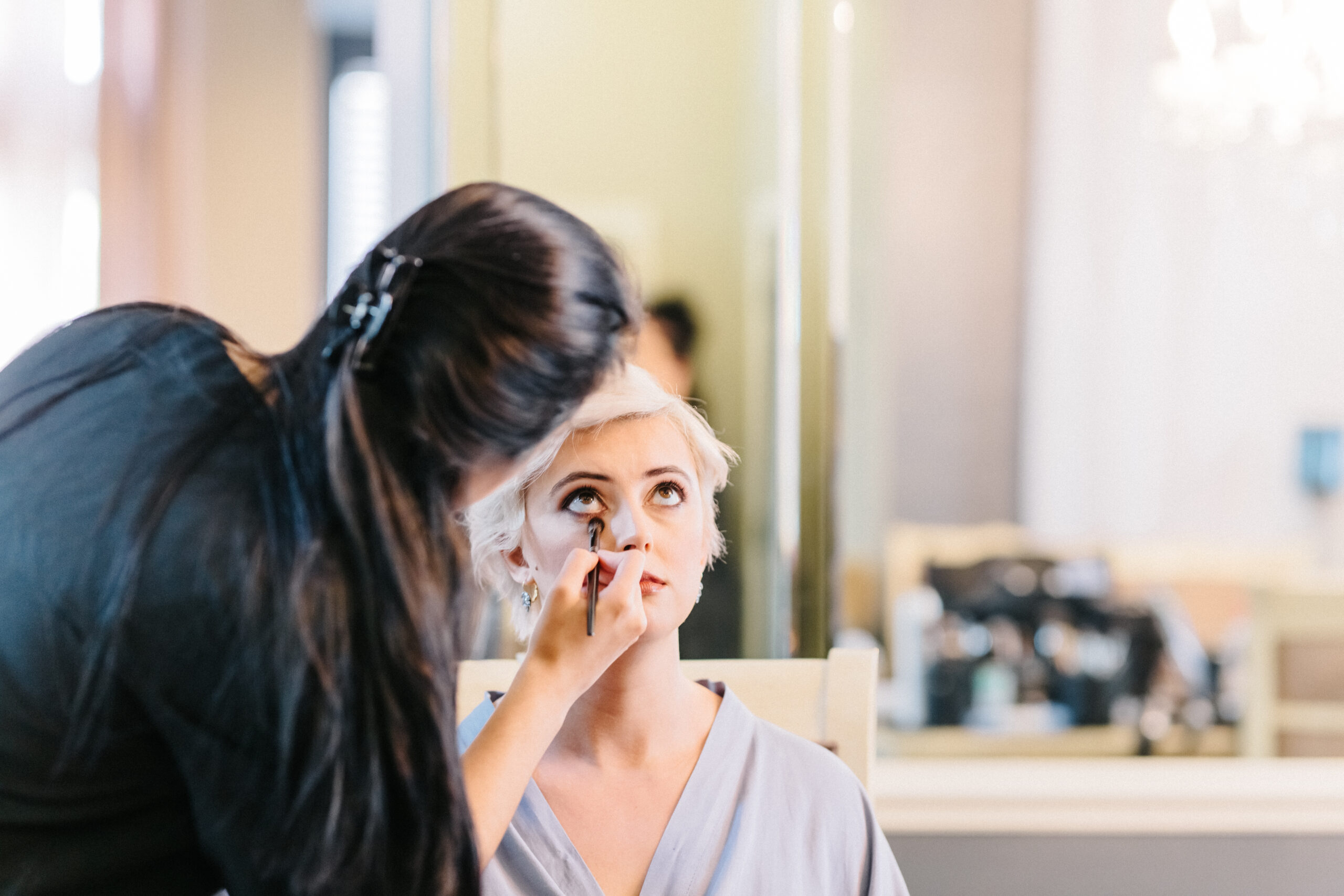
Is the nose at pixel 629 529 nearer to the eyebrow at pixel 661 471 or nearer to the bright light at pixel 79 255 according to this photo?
the eyebrow at pixel 661 471

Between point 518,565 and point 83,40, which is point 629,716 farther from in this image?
point 83,40

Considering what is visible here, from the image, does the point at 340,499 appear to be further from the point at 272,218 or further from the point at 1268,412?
the point at 1268,412

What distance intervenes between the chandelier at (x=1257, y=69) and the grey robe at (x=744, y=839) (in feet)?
12.5

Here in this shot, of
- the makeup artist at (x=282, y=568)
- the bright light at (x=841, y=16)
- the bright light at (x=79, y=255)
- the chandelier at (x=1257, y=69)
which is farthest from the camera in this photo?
the chandelier at (x=1257, y=69)

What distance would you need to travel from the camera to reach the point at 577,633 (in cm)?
84

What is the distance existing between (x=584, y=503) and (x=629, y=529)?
2.1 inches

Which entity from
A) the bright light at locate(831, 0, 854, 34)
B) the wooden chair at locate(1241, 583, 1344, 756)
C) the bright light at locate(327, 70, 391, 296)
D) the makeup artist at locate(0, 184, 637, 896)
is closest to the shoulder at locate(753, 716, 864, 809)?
the makeup artist at locate(0, 184, 637, 896)

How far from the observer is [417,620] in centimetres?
72

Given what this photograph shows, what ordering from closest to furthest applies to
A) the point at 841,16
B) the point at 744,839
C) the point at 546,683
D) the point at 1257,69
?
the point at 546,683 < the point at 744,839 < the point at 841,16 < the point at 1257,69

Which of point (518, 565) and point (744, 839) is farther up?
point (518, 565)

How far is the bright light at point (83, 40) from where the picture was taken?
282cm

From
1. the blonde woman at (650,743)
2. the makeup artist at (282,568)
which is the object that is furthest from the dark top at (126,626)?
the blonde woman at (650,743)

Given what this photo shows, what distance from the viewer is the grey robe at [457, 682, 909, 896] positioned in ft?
3.23

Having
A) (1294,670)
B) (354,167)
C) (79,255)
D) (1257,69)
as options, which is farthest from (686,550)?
(354,167)
